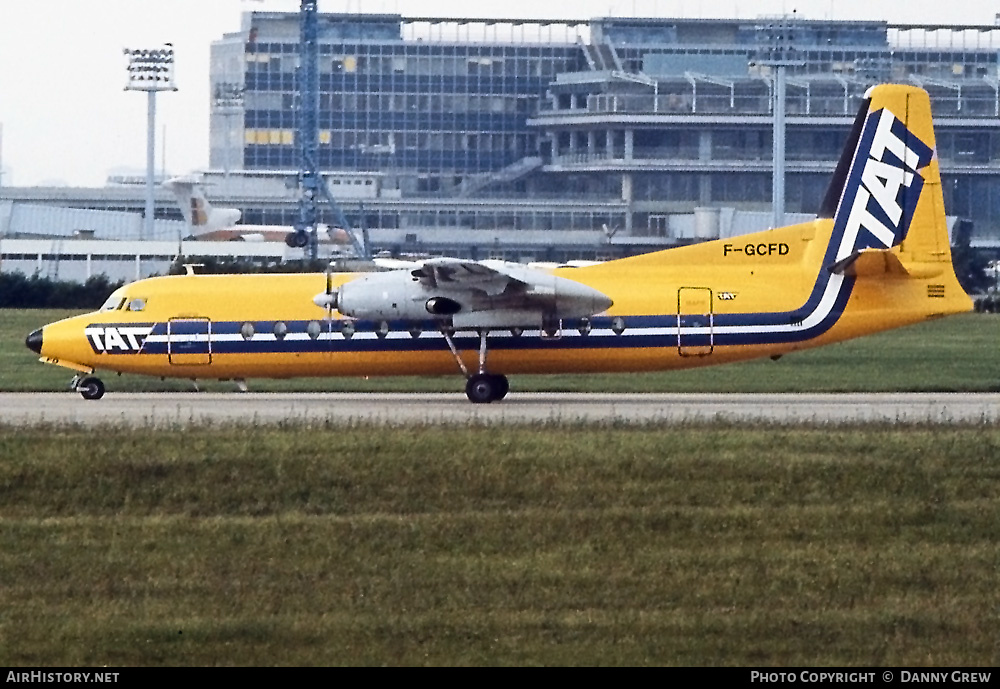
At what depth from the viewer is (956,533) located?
18.8m

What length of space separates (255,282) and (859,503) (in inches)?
629

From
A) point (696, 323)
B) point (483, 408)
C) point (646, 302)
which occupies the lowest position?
point (483, 408)

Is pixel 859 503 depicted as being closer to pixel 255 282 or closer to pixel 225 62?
pixel 255 282

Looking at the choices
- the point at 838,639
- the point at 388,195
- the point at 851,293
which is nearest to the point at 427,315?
the point at 851,293

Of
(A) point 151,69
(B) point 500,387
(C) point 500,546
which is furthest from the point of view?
(A) point 151,69

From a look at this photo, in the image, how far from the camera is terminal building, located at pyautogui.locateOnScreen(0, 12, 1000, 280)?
141875mm

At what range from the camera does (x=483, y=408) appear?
3122 centimetres

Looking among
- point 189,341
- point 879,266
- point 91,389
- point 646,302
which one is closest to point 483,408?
point 646,302

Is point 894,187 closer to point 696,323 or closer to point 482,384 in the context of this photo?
point 696,323

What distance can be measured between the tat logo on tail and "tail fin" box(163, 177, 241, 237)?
9391 centimetres

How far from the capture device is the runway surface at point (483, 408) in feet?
92.2

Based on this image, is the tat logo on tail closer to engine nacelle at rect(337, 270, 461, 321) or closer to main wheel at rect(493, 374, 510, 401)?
main wheel at rect(493, 374, 510, 401)

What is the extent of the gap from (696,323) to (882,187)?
14.1 ft
